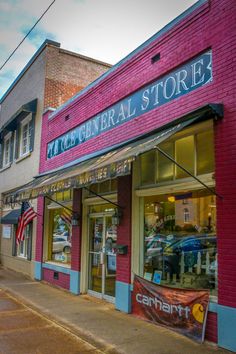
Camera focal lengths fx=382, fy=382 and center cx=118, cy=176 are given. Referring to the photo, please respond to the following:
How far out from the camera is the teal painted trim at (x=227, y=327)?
5.59 m

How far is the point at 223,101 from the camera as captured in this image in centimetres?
628

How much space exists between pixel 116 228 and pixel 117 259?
85 centimetres

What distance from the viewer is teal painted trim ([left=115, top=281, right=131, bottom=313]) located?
8148mm

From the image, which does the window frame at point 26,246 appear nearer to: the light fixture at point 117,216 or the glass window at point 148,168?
the light fixture at point 117,216

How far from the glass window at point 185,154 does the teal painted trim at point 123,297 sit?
9.03 feet

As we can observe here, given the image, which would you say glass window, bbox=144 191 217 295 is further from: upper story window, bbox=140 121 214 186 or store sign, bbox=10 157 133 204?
store sign, bbox=10 157 133 204

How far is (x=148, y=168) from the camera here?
848 cm

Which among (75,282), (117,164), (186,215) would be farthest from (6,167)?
(117,164)

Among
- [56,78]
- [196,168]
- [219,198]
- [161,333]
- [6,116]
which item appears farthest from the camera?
[6,116]

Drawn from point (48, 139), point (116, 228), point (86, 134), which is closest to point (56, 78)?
point (48, 139)

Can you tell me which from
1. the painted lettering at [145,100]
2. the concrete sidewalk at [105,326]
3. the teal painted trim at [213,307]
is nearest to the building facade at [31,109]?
the concrete sidewalk at [105,326]

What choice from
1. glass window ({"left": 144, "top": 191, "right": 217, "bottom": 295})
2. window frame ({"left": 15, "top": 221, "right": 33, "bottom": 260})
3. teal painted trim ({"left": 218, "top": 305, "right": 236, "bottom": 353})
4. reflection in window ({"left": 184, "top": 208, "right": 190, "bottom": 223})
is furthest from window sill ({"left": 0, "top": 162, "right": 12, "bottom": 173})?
teal painted trim ({"left": 218, "top": 305, "right": 236, "bottom": 353})

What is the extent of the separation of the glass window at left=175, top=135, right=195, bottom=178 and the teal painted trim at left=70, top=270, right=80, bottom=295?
472 centimetres

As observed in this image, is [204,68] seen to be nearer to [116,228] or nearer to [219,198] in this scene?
[219,198]
